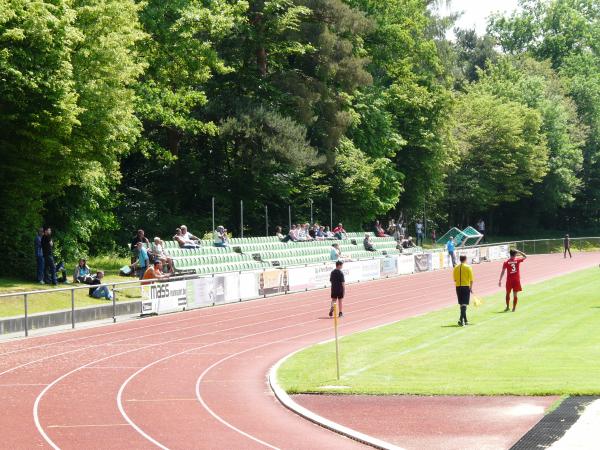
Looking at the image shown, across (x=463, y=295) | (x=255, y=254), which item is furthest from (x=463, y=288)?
(x=255, y=254)

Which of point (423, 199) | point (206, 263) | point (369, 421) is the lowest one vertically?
point (369, 421)

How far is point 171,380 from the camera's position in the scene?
59.8 feet

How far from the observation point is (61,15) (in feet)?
104

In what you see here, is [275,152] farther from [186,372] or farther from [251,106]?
[186,372]

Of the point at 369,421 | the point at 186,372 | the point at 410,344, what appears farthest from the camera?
the point at 410,344

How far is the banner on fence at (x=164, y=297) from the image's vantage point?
99.7 feet

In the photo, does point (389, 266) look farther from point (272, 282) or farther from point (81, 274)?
point (81, 274)

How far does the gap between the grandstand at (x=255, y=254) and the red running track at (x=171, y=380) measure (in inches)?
151

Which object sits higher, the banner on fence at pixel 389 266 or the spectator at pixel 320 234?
the spectator at pixel 320 234

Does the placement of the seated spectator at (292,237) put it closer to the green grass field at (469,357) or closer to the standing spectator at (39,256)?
the standing spectator at (39,256)

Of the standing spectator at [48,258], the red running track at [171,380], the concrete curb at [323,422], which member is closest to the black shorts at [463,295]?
the red running track at [171,380]

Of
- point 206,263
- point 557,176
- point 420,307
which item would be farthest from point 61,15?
point 557,176

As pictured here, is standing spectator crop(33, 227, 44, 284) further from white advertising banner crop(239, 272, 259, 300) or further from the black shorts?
the black shorts

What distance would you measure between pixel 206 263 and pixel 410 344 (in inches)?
690
